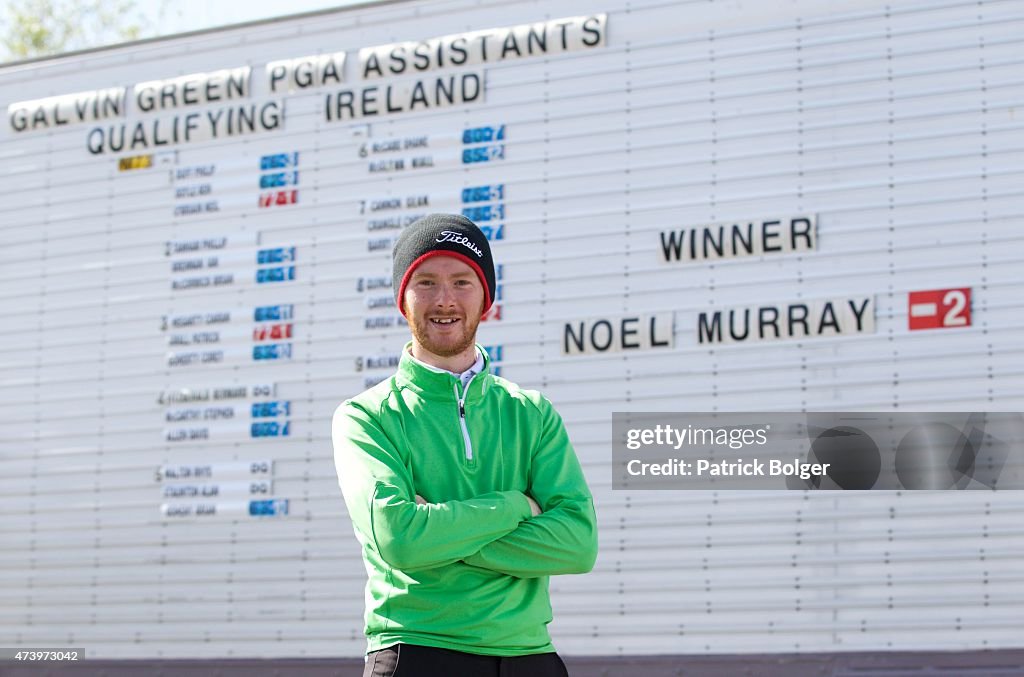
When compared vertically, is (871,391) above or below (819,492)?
above

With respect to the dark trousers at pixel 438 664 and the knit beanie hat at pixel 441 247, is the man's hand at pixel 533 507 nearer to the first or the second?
the dark trousers at pixel 438 664

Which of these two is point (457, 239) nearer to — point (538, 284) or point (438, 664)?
point (438, 664)

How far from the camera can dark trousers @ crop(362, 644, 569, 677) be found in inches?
109

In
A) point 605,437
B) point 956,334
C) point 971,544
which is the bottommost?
point 971,544

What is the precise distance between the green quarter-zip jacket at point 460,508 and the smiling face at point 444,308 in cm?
6

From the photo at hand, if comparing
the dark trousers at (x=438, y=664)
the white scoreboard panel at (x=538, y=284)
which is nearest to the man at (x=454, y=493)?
the dark trousers at (x=438, y=664)

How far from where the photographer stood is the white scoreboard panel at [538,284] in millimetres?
6043

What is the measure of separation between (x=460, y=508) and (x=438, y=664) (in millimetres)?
348

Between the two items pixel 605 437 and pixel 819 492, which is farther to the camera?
pixel 605 437

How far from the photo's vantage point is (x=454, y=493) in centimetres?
300

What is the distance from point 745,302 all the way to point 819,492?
40.0 inches

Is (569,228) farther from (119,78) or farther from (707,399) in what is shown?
(119,78)

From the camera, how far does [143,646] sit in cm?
750

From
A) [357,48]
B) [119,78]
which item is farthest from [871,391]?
[119,78]
